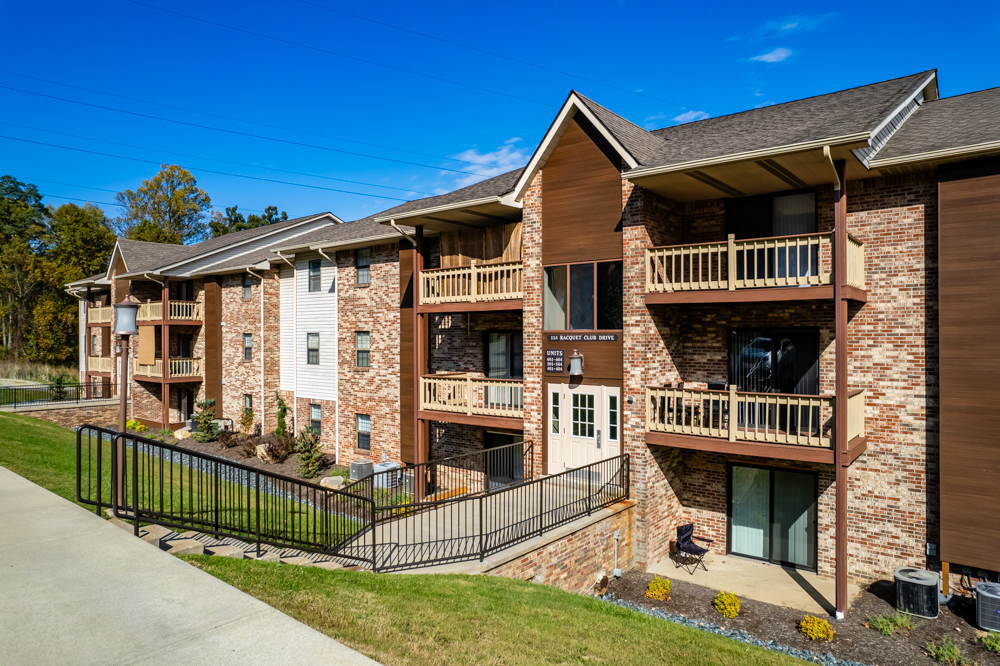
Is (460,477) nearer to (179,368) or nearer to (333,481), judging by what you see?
(333,481)

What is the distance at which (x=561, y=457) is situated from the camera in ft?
47.1

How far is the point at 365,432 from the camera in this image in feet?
68.5

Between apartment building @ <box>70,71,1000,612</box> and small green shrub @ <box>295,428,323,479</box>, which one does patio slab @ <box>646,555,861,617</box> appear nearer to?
apartment building @ <box>70,71,1000,612</box>

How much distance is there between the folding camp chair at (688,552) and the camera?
12.6 m

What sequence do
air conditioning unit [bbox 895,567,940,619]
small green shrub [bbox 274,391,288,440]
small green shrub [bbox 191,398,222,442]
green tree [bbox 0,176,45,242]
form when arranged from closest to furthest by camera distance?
air conditioning unit [bbox 895,567,940,619], small green shrub [bbox 274,391,288,440], small green shrub [bbox 191,398,222,442], green tree [bbox 0,176,45,242]

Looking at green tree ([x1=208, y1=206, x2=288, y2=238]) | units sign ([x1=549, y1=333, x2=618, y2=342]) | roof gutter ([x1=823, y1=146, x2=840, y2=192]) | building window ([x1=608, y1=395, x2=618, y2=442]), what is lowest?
building window ([x1=608, y1=395, x2=618, y2=442])

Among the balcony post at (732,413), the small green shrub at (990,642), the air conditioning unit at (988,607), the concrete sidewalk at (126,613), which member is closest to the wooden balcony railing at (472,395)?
the balcony post at (732,413)

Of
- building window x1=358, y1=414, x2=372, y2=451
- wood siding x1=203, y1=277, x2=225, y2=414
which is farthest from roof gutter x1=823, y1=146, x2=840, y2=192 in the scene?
wood siding x1=203, y1=277, x2=225, y2=414

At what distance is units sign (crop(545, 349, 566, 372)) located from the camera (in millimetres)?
14344

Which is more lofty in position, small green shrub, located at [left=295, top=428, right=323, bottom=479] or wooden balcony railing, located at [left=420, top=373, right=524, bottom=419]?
wooden balcony railing, located at [left=420, top=373, right=524, bottom=419]

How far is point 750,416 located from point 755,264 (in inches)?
140

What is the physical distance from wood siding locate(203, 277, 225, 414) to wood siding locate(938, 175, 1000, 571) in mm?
27169

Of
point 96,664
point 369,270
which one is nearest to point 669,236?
point 369,270

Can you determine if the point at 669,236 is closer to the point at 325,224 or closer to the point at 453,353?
the point at 453,353
